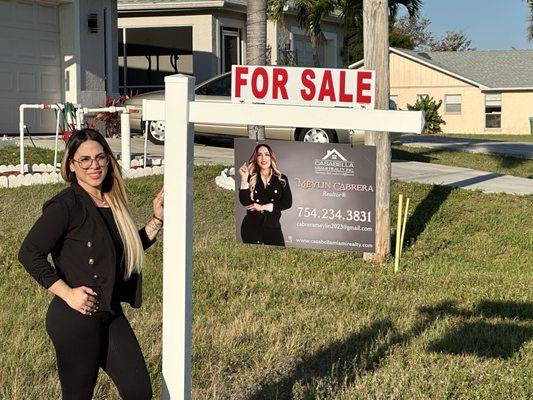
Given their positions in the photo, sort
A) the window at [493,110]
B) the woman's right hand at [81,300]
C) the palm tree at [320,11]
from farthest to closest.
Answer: the window at [493,110] → the palm tree at [320,11] → the woman's right hand at [81,300]

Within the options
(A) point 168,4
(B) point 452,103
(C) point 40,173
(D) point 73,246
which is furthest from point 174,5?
(B) point 452,103

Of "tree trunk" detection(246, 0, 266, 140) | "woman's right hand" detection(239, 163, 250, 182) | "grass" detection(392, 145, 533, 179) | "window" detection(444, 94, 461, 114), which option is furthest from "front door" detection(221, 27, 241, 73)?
"window" detection(444, 94, 461, 114)

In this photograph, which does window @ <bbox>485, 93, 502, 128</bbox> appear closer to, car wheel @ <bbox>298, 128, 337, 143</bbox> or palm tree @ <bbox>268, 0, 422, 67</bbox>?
palm tree @ <bbox>268, 0, 422, 67</bbox>

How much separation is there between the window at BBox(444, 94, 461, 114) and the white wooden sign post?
4367cm

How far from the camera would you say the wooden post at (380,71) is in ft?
33.4

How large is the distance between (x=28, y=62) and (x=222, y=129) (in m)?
4.38

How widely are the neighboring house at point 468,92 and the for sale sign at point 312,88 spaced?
135 feet

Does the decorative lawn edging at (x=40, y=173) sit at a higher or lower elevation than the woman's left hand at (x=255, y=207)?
lower

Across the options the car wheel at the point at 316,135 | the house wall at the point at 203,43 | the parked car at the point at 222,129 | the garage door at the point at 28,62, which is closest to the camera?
the car wheel at the point at 316,135

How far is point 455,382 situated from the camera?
5.66 m

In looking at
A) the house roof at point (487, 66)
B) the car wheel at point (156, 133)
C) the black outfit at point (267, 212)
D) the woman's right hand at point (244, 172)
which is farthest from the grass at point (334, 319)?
the house roof at point (487, 66)

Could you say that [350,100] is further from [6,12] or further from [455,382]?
[6,12]

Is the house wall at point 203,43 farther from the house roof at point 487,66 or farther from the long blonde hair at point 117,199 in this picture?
the long blonde hair at point 117,199

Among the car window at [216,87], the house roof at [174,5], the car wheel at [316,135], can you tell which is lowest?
the car wheel at [316,135]
